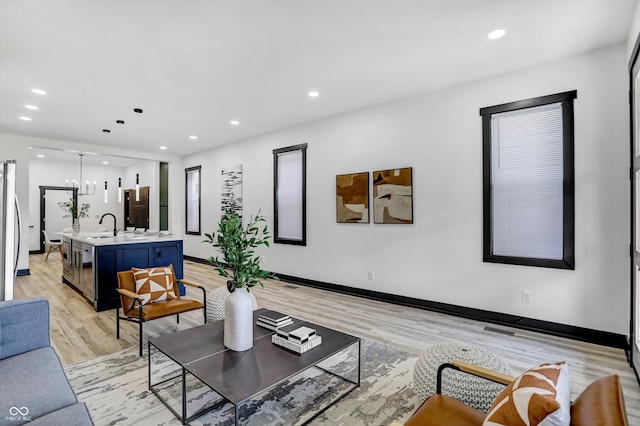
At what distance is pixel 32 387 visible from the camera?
4.92 ft

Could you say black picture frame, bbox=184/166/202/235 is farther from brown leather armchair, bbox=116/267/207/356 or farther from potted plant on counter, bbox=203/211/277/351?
potted plant on counter, bbox=203/211/277/351

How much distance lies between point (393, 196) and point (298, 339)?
2.92m

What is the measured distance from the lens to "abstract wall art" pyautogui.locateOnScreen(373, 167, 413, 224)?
4445 mm

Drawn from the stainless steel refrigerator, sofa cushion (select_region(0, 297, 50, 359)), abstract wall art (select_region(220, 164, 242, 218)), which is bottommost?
sofa cushion (select_region(0, 297, 50, 359))

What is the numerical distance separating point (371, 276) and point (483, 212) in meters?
1.81

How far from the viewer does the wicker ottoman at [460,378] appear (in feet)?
5.92

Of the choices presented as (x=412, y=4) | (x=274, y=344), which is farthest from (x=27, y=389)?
(x=412, y=4)

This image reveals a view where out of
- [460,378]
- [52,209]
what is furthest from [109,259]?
[52,209]

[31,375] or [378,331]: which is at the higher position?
[31,375]

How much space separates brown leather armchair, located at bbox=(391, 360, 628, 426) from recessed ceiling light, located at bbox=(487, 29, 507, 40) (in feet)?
9.25

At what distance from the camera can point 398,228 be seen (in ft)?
15.0

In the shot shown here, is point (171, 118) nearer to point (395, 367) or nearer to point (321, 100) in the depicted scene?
point (321, 100)

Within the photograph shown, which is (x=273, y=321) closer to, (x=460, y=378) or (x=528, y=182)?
(x=460, y=378)

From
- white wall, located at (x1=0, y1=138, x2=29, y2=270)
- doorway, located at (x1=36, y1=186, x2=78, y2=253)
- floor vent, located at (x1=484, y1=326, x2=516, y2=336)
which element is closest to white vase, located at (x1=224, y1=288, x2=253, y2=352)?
floor vent, located at (x1=484, y1=326, x2=516, y2=336)
